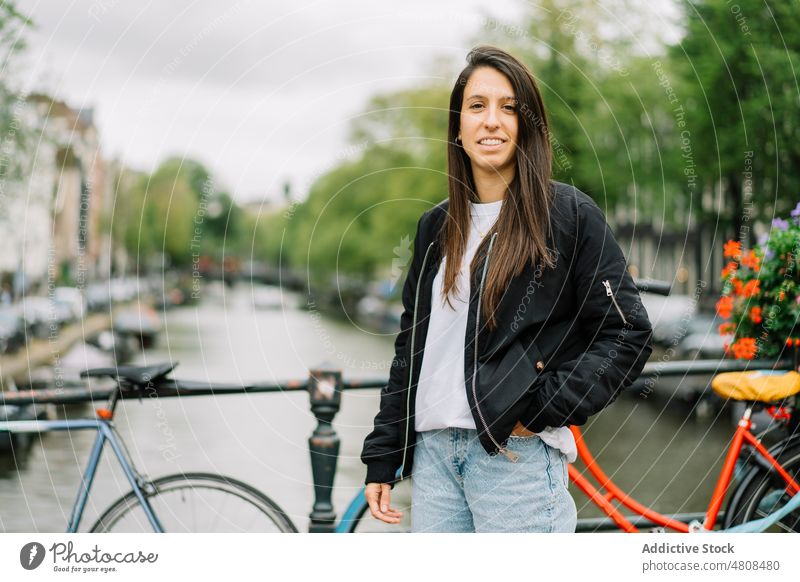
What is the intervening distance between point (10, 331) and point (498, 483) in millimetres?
17367

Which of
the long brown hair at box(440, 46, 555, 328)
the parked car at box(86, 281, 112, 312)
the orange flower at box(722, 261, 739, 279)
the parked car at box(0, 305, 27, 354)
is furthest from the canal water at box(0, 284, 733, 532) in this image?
the parked car at box(86, 281, 112, 312)

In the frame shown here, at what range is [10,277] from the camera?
21312 millimetres

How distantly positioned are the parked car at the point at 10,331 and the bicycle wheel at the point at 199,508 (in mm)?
15011

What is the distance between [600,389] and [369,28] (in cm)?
195

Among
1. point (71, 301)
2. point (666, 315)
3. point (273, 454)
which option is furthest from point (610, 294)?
point (71, 301)

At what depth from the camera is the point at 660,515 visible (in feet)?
11.7

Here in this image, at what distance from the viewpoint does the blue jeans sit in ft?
7.97

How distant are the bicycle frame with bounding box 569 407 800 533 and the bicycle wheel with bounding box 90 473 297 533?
3.83 feet

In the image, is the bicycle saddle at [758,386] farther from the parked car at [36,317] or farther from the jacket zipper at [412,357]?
the parked car at [36,317]

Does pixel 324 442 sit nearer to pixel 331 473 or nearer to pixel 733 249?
pixel 331 473

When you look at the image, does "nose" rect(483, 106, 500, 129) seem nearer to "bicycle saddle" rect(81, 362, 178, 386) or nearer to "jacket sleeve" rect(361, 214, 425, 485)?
"jacket sleeve" rect(361, 214, 425, 485)

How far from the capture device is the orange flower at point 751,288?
4070 mm
